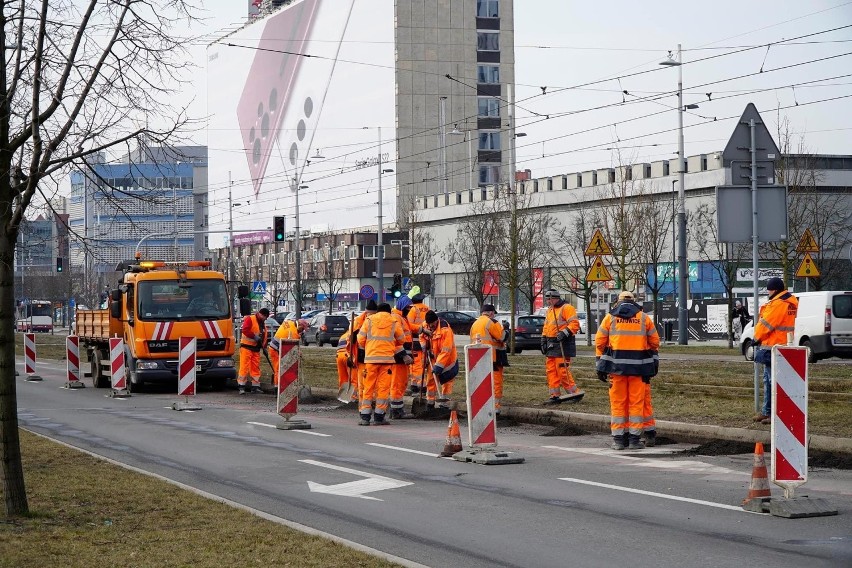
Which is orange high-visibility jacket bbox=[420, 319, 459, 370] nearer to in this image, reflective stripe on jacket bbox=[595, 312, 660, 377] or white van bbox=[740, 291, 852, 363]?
reflective stripe on jacket bbox=[595, 312, 660, 377]

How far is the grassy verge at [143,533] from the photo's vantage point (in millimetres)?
7777

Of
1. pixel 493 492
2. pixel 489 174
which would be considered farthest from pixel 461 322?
pixel 493 492

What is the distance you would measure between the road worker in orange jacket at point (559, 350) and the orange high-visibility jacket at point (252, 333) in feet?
27.0

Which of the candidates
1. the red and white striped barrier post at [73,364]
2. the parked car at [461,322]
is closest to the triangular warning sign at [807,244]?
the red and white striped barrier post at [73,364]

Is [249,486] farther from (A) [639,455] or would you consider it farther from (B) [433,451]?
(A) [639,455]

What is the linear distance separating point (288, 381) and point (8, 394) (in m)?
8.63

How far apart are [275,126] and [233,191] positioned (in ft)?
48.8

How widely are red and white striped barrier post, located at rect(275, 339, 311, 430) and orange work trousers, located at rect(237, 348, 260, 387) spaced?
28.4 feet

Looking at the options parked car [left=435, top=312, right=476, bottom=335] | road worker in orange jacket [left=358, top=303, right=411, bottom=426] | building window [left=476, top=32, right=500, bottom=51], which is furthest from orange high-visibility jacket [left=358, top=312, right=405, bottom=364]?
building window [left=476, top=32, right=500, bottom=51]

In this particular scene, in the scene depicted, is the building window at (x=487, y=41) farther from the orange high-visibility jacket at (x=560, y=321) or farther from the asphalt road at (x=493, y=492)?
the asphalt road at (x=493, y=492)

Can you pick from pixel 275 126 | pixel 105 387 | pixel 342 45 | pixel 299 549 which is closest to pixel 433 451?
pixel 299 549

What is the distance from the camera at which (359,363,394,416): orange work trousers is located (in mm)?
18094

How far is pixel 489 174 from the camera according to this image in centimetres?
9219

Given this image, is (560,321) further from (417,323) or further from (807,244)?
(807,244)
